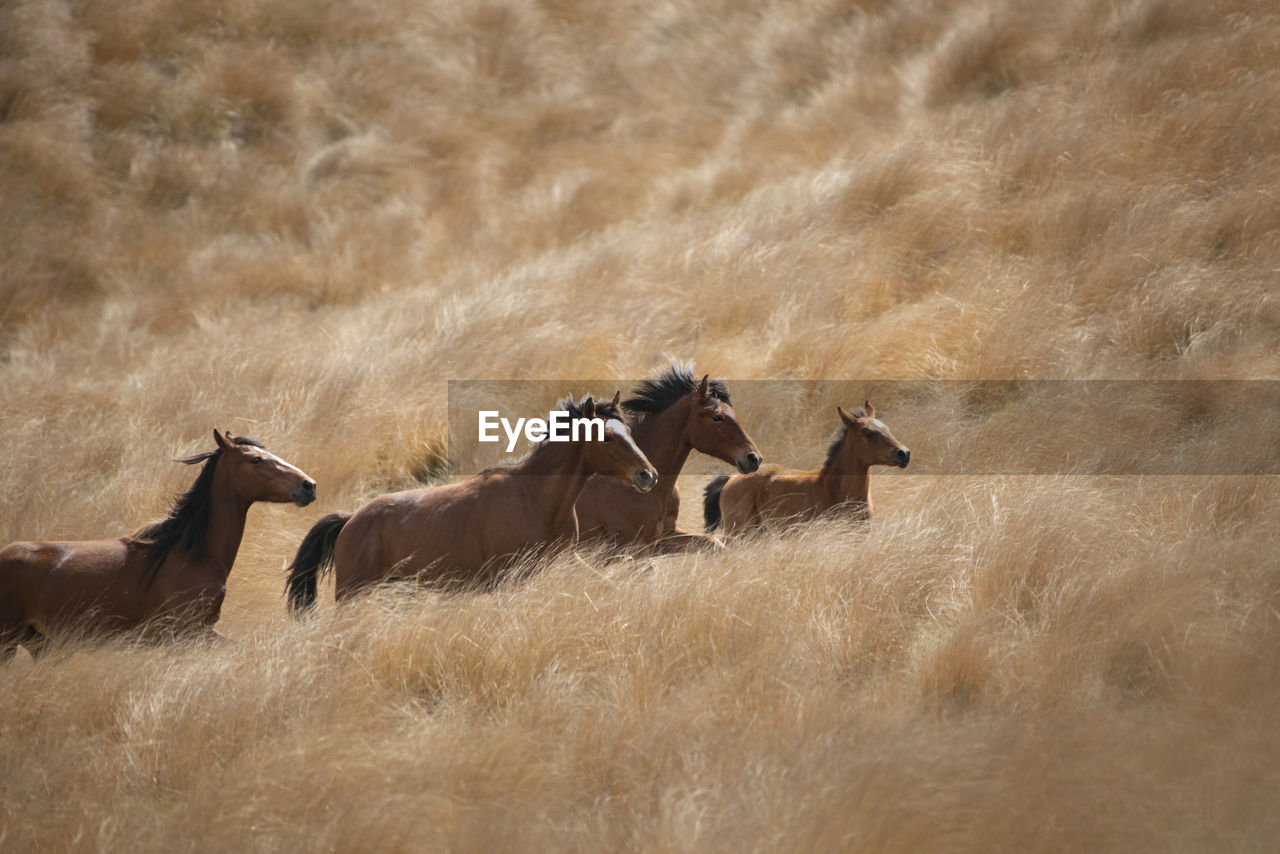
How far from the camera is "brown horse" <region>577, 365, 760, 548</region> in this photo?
8.27 metres

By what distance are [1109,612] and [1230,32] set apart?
1268cm

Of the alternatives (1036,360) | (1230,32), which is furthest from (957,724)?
(1230,32)

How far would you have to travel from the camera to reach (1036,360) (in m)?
10.8

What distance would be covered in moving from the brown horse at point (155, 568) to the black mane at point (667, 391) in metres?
2.62

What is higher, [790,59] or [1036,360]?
[790,59]

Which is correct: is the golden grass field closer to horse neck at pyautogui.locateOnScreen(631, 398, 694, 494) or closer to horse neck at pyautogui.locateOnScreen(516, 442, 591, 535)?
horse neck at pyautogui.locateOnScreen(516, 442, 591, 535)

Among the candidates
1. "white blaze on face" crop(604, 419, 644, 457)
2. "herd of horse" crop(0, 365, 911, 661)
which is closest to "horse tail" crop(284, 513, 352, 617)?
"herd of horse" crop(0, 365, 911, 661)

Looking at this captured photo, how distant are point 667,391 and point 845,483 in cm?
151

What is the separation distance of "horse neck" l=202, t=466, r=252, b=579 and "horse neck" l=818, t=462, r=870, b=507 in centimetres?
413

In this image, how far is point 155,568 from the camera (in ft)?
23.3

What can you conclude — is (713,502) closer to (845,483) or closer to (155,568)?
(845,483)

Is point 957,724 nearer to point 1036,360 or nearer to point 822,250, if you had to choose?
point 1036,360

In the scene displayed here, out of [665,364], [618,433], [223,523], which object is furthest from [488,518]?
[665,364]

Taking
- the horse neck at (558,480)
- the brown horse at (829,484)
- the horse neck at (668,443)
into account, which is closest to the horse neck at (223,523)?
the horse neck at (558,480)
